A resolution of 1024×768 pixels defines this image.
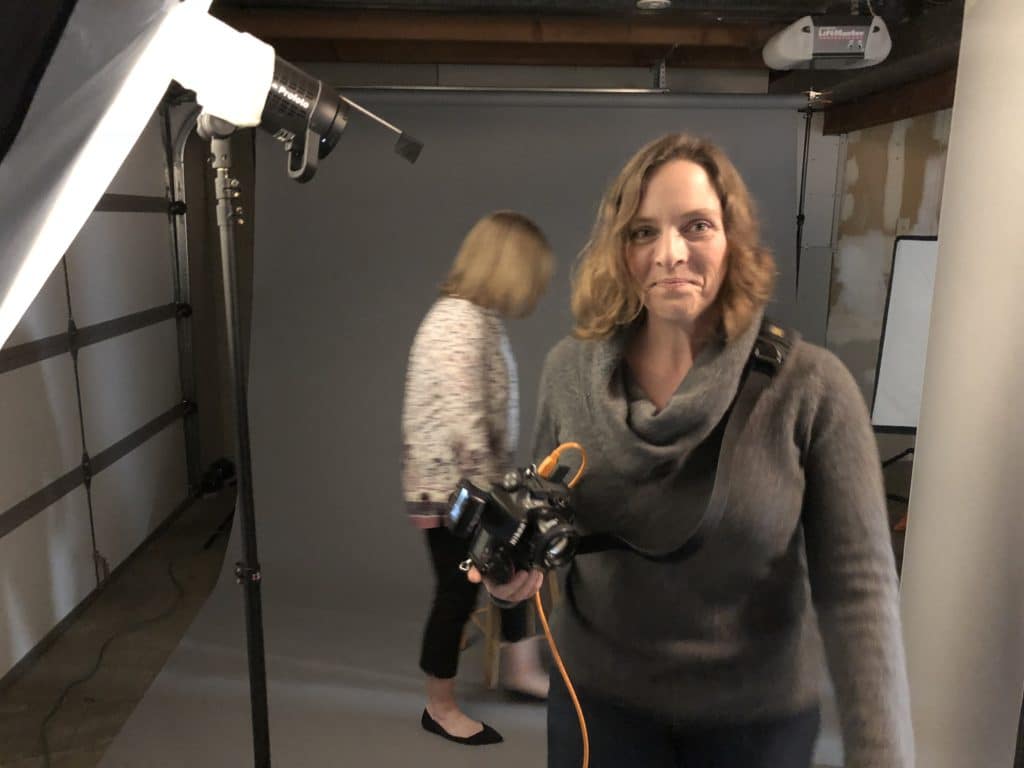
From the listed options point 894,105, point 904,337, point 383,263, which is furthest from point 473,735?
point 894,105

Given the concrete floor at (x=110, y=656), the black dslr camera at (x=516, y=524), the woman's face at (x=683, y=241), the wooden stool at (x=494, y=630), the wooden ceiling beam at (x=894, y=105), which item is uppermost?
the wooden ceiling beam at (x=894, y=105)

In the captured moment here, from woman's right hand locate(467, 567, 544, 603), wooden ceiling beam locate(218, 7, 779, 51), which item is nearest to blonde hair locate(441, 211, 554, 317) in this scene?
woman's right hand locate(467, 567, 544, 603)

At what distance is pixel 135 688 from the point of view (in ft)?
7.71

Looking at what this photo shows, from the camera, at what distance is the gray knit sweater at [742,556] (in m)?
0.83

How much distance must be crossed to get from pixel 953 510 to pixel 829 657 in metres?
0.53

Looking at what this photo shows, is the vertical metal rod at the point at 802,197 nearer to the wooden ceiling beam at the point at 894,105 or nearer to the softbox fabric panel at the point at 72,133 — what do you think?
the wooden ceiling beam at the point at 894,105

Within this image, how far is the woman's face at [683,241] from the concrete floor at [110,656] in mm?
2048

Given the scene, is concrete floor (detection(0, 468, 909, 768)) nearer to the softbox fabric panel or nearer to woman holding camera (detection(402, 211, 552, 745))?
woman holding camera (detection(402, 211, 552, 745))

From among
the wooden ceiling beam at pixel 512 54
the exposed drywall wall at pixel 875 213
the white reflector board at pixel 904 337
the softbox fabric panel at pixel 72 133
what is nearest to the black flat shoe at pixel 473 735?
the softbox fabric panel at pixel 72 133

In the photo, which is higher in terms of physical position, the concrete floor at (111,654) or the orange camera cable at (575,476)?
the orange camera cable at (575,476)

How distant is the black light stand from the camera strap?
2.65ft

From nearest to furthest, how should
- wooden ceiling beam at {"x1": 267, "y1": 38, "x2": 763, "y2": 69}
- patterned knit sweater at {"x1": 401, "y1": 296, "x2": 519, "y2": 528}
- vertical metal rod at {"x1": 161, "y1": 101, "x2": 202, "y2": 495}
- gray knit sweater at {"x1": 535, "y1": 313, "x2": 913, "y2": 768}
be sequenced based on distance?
gray knit sweater at {"x1": 535, "y1": 313, "x2": 913, "y2": 768}
patterned knit sweater at {"x1": 401, "y1": 296, "x2": 519, "y2": 528}
wooden ceiling beam at {"x1": 267, "y1": 38, "x2": 763, "y2": 69}
vertical metal rod at {"x1": 161, "y1": 101, "x2": 202, "y2": 495}

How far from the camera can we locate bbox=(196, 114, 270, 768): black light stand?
124 centimetres

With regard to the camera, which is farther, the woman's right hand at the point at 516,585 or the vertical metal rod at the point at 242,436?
the vertical metal rod at the point at 242,436
